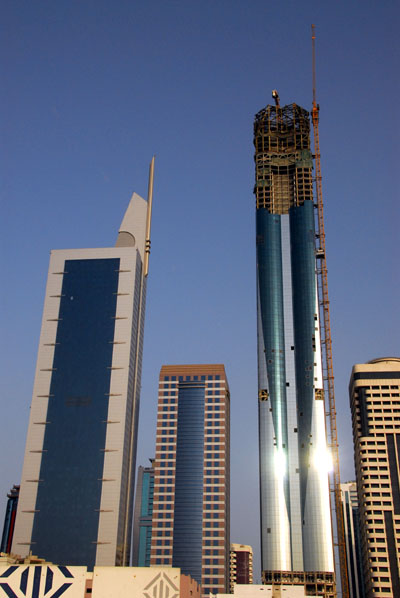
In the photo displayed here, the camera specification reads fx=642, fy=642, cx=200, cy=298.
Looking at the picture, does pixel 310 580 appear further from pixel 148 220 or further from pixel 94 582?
pixel 94 582

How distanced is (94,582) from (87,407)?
3792 inches

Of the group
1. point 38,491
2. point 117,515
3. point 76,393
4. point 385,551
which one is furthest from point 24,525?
point 385,551

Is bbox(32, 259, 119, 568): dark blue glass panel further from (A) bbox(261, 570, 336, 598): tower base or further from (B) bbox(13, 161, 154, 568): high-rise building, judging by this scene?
(A) bbox(261, 570, 336, 598): tower base

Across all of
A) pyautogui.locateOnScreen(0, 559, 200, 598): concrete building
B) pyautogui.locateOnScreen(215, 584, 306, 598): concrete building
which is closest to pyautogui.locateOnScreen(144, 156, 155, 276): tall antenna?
pyautogui.locateOnScreen(215, 584, 306, 598): concrete building

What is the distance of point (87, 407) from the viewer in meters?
165

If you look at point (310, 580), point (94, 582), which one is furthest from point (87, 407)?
point (94, 582)

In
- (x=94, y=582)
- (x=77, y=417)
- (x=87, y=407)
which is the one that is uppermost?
(x=87, y=407)

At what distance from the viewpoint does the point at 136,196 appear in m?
193

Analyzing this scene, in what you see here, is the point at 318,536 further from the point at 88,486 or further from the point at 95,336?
the point at 95,336

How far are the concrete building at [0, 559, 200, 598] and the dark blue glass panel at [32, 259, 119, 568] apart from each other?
8069 centimetres

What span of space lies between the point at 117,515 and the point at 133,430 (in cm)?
2389

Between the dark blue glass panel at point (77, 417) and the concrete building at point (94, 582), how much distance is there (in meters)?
80.7

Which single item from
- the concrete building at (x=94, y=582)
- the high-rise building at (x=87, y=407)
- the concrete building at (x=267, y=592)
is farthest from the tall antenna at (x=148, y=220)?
the concrete building at (x=94, y=582)

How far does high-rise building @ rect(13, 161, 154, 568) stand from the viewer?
500 feet
